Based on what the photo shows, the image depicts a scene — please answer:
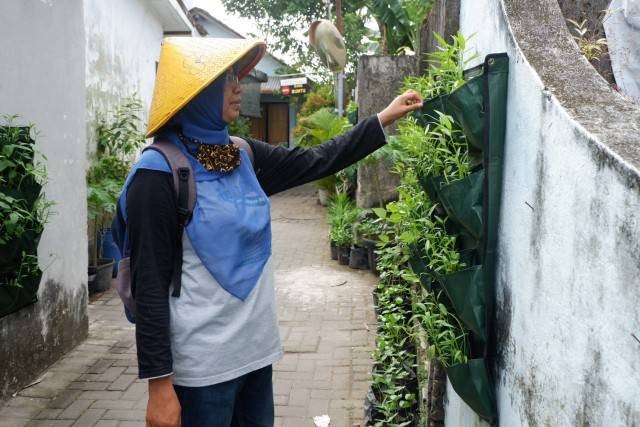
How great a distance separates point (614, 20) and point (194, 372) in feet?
7.78

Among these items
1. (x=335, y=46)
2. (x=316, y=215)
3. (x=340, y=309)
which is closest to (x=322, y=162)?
(x=340, y=309)

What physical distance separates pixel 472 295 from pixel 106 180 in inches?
232

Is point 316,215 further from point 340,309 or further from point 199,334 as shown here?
point 199,334

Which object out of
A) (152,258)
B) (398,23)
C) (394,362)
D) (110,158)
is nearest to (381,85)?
(398,23)

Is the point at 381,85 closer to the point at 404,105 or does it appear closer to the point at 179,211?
the point at 404,105

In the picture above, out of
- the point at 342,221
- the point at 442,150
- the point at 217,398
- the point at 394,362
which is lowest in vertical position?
the point at 394,362

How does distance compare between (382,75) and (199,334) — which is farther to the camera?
(382,75)

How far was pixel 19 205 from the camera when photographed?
13.6 feet

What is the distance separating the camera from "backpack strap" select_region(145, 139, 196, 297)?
2.17 meters

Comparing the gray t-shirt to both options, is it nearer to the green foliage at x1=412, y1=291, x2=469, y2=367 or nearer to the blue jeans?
the blue jeans

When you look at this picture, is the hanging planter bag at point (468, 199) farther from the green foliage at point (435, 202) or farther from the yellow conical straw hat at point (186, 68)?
the yellow conical straw hat at point (186, 68)

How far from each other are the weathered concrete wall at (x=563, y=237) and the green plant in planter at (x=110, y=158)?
5.48 meters

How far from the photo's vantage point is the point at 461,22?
11.0 ft

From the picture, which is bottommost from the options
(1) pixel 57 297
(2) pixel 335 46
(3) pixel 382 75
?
(1) pixel 57 297
